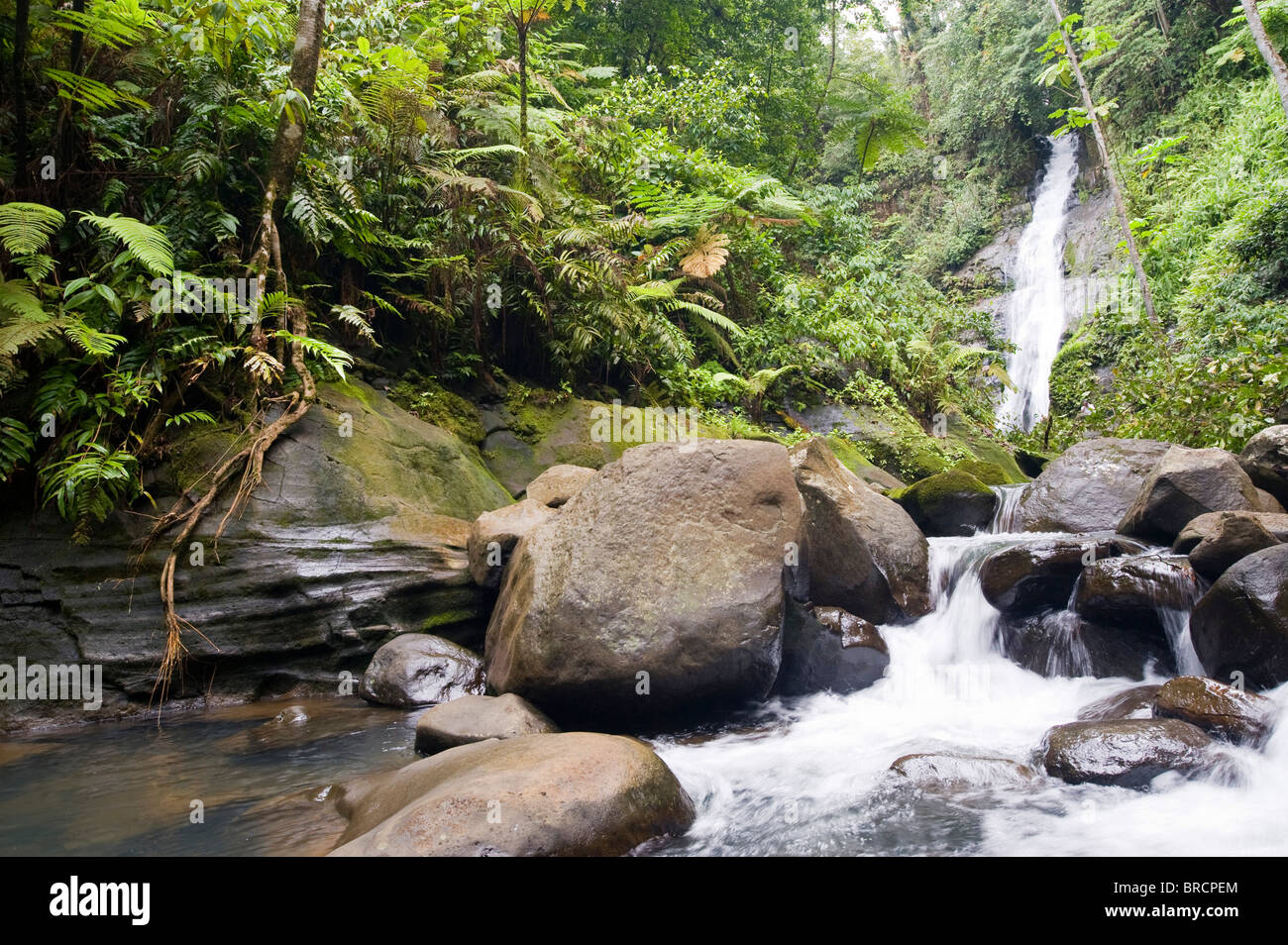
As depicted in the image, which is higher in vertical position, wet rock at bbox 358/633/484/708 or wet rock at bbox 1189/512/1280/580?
wet rock at bbox 1189/512/1280/580

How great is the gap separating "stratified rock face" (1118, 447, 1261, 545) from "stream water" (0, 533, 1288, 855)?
1697 millimetres

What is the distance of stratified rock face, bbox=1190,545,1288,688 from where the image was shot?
456 centimetres

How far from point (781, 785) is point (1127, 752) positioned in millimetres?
1932

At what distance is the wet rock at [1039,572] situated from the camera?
19.7 feet

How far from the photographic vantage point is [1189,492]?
641 centimetres

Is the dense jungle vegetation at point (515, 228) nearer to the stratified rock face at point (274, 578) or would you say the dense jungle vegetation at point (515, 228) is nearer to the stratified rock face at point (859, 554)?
the stratified rock face at point (274, 578)

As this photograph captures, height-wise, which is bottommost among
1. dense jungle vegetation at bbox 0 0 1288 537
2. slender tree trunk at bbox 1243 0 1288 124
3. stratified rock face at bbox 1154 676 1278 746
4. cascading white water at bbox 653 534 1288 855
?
cascading white water at bbox 653 534 1288 855

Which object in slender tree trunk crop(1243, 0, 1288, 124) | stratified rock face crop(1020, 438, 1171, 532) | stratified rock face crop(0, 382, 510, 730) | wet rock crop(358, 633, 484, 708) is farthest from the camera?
slender tree trunk crop(1243, 0, 1288, 124)

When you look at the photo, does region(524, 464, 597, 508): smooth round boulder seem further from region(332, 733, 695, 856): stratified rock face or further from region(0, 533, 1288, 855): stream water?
region(332, 733, 695, 856): stratified rock face

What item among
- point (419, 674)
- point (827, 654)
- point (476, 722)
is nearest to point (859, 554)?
point (827, 654)

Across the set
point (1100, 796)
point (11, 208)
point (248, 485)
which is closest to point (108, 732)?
point (248, 485)

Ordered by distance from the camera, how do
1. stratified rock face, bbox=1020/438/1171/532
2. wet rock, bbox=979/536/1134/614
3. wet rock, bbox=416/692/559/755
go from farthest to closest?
stratified rock face, bbox=1020/438/1171/532 < wet rock, bbox=979/536/1134/614 < wet rock, bbox=416/692/559/755

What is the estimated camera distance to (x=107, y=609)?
17.1 ft

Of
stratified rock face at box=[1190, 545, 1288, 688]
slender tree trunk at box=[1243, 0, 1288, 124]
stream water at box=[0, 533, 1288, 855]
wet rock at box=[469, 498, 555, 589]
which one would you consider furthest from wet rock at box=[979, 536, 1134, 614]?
slender tree trunk at box=[1243, 0, 1288, 124]
